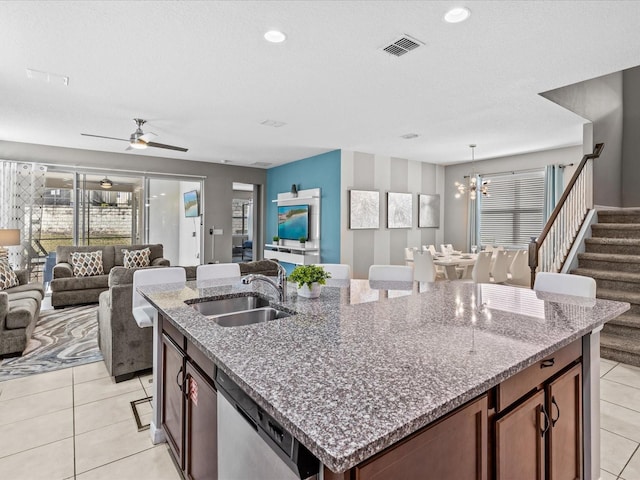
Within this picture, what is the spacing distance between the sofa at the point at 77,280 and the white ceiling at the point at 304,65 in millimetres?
2056

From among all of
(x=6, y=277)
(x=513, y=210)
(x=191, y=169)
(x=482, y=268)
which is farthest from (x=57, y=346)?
(x=513, y=210)

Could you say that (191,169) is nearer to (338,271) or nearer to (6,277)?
(6,277)

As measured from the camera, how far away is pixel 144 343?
3160 mm

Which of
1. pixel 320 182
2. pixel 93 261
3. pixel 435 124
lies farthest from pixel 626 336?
pixel 93 261

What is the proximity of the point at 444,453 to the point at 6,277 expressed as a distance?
19.7 feet

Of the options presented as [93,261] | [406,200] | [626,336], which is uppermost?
[406,200]

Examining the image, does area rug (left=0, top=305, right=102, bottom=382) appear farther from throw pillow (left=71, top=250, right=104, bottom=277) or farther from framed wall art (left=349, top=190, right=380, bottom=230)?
framed wall art (left=349, top=190, right=380, bottom=230)

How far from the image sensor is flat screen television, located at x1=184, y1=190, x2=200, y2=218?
805 cm

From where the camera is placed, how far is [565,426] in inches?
63.4

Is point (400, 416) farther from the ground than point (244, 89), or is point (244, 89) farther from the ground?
point (244, 89)

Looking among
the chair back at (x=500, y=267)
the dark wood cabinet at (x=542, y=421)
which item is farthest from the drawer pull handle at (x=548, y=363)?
the chair back at (x=500, y=267)

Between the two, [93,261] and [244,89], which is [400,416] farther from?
[93,261]

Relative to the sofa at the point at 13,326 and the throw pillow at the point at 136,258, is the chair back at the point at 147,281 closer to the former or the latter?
the sofa at the point at 13,326

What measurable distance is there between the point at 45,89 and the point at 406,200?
612 cm
